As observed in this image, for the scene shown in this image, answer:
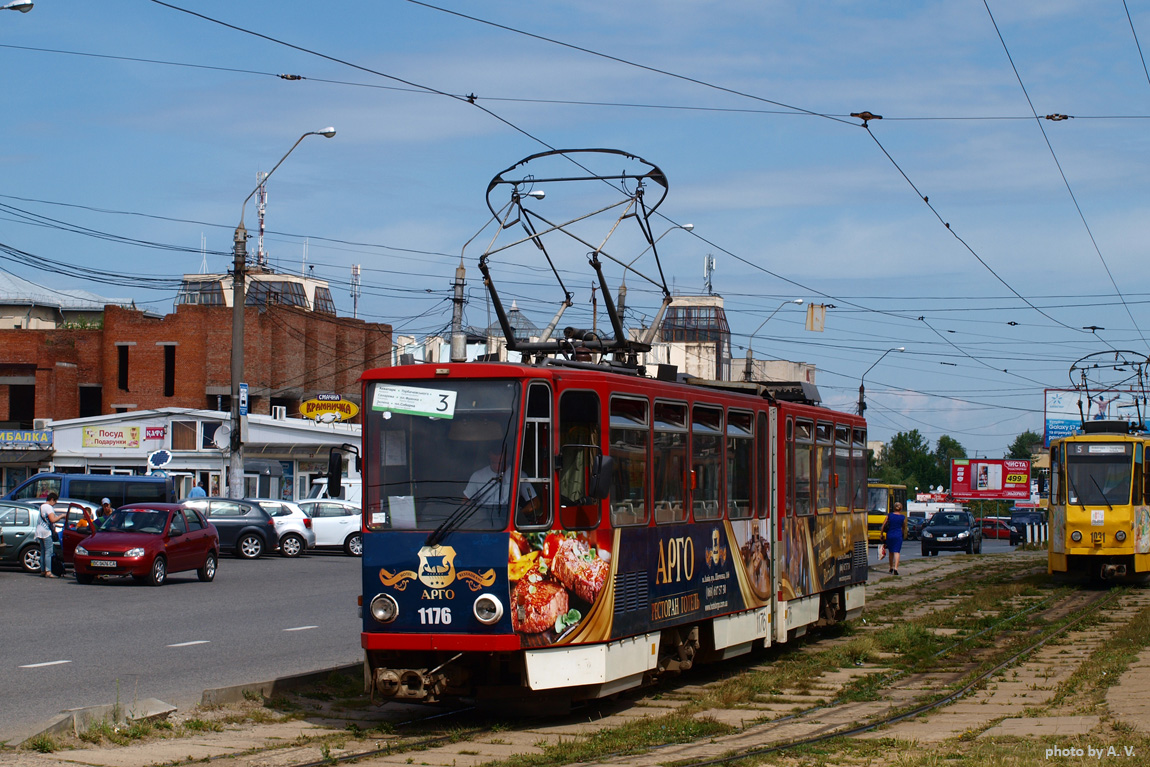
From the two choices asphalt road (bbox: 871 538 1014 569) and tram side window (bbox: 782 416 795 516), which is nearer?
tram side window (bbox: 782 416 795 516)

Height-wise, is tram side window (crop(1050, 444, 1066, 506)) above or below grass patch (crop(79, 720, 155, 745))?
above

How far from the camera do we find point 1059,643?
16.1 m

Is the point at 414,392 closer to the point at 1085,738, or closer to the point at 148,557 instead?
the point at 1085,738

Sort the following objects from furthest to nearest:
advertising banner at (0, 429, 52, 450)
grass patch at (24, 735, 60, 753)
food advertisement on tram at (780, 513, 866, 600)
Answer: advertising banner at (0, 429, 52, 450)
food advertisement on tram at (780, 513, 866, 600)
grass patch at (24, 735, 60, 753)

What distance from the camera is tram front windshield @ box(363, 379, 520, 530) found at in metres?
10.0

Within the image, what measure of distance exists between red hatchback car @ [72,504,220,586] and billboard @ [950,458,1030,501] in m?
42.2

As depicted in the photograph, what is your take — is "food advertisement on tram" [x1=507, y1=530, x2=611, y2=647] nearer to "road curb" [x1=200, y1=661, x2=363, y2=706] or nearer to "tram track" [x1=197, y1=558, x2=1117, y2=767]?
"tram track" [x1=197, y1=558, x2=1117, y2=767]

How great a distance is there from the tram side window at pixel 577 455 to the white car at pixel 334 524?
26.7 m

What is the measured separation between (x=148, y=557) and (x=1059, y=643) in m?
15.5

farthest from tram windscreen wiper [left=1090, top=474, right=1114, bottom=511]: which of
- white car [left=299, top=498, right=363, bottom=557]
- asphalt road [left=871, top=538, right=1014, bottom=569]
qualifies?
white car [left=299, top=498, right=363, bottom=557]

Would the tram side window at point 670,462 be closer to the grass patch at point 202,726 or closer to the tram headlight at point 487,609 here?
the tram headlight at point 487,609

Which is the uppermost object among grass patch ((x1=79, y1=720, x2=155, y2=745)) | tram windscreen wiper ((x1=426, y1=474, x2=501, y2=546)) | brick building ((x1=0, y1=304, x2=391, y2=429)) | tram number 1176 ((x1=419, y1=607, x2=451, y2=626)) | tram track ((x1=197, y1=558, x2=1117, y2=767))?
brick building ((x1=0, y1=304, x2=391, y2=429))

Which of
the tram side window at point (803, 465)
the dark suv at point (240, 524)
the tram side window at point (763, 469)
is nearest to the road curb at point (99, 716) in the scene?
the tram side window at point (763, 469)

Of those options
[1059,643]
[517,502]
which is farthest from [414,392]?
[1059,643]
